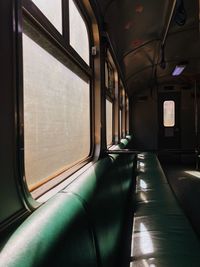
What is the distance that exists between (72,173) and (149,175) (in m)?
1.66

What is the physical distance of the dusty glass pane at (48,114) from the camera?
113cm

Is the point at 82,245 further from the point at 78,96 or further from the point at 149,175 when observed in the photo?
the point at 149,175

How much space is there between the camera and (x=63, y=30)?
155 cm

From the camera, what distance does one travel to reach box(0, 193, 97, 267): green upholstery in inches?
25.1

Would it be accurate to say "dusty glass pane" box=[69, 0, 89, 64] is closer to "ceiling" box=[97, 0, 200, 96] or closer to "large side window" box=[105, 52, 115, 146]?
"ceiling" box=[97, 0, 200, 96]

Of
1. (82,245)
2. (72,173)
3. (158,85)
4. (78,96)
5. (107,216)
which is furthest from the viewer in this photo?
(158,85)

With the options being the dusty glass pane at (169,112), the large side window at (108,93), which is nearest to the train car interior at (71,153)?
A: the large side window at (108,93)

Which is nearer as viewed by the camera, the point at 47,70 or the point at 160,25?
the point at 47,70

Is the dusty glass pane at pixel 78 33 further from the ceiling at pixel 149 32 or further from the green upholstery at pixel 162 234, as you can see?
the green upholstery at pixel 162 234

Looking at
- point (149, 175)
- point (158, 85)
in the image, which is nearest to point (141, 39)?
point (149, 175)

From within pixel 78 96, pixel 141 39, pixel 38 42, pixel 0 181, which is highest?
pixel 141 39

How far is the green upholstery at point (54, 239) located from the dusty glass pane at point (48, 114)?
0.83 ft

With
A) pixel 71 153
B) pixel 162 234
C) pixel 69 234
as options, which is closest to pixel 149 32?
pixel 71 153

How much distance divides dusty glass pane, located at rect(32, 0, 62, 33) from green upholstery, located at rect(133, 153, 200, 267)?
1366 millimetres
